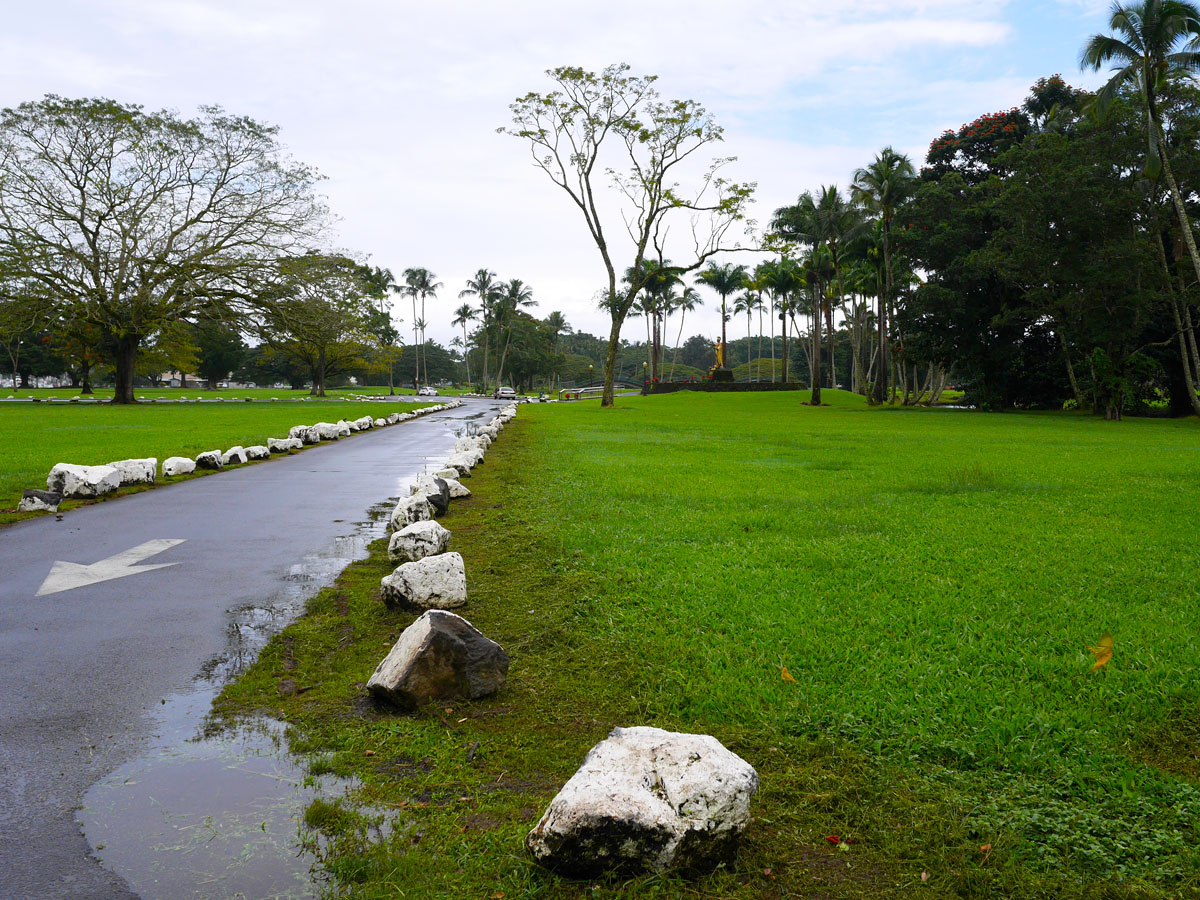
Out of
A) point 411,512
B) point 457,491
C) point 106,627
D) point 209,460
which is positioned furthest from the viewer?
point 209,460

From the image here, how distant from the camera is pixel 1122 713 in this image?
3283mm

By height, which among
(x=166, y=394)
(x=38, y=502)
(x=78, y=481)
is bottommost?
(x=38, y=502)

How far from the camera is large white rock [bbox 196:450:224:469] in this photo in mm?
12656

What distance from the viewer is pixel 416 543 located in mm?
6055

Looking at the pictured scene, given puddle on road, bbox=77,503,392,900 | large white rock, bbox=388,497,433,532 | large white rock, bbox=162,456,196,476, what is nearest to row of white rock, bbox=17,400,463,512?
large white rock, bbox=162,456,196,476

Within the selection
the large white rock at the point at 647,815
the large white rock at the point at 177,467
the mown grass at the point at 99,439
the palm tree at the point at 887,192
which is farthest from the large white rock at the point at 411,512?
the palm tree at the point at 887,192

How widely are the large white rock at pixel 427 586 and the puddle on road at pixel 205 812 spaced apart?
1381mm

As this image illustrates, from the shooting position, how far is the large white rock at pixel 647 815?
233cm

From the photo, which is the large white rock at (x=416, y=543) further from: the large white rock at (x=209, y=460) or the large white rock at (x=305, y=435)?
the large white rock at (x=305, y=435)

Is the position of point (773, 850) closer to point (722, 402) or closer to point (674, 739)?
point (674, 739)

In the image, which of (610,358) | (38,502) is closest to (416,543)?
(38,502)

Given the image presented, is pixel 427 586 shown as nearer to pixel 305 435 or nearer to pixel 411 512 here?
pixel 411 512

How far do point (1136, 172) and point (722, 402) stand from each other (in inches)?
943

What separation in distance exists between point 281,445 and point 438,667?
45.9 ft
